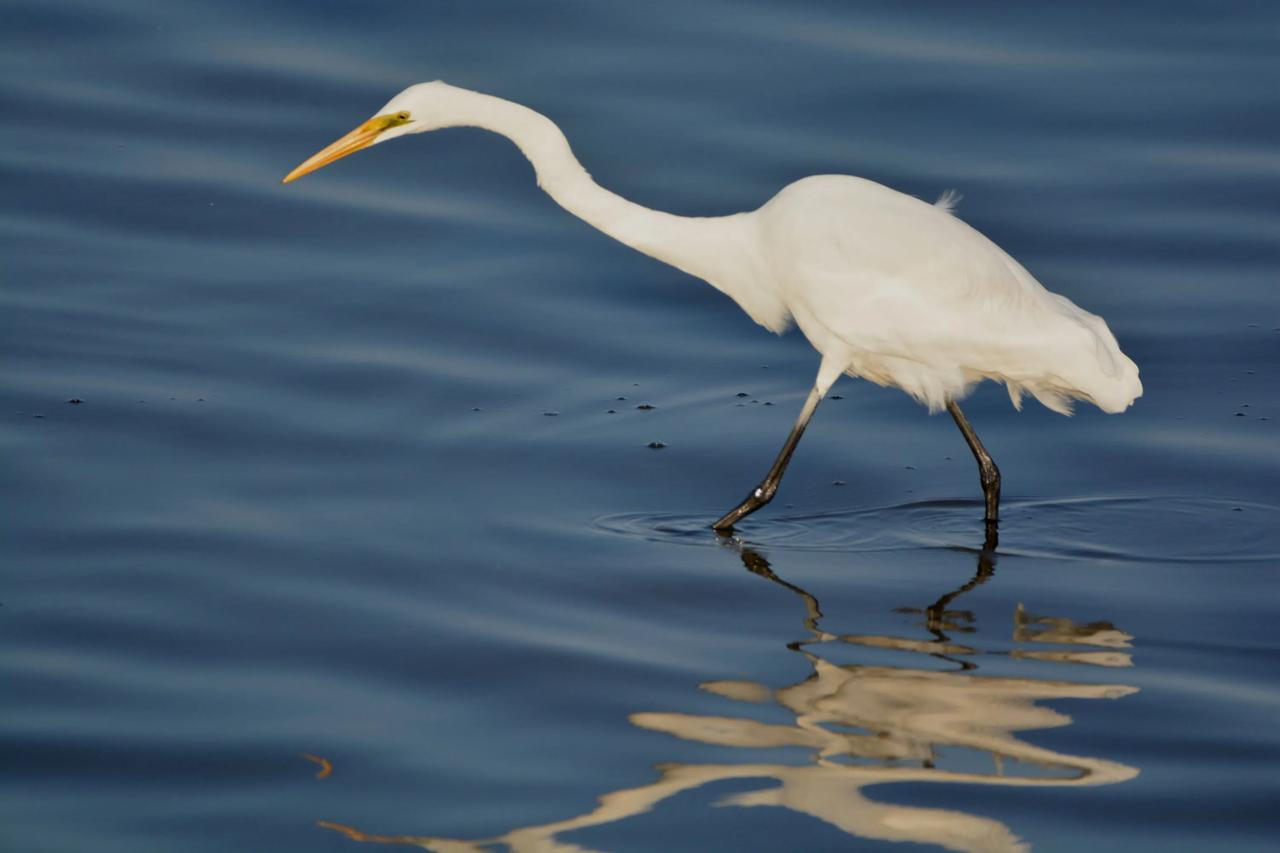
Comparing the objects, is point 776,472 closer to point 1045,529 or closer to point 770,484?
point 770,484

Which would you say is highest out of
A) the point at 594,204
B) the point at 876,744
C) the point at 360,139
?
the point at 360,139

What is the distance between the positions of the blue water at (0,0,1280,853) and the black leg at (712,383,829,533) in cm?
11

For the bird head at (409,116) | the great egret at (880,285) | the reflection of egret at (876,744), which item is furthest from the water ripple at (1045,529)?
the bird head at (409,116)

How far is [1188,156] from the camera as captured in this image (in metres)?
9.07

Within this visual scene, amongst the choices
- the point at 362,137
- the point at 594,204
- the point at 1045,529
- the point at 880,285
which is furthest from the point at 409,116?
the point at 1045,529

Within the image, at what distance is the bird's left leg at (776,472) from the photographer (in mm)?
6066

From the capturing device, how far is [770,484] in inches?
241

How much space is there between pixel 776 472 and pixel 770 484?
0.14 feet

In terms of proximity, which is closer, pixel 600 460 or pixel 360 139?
pixel 360 139

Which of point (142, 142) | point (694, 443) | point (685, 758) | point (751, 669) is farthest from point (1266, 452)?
point (142, 142)

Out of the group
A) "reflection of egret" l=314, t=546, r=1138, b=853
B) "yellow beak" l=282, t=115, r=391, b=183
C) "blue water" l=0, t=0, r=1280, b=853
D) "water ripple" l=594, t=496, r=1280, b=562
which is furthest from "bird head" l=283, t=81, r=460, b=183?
"reflection of egret" l=314, t=546, r=1138, b=853

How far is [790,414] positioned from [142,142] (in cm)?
363

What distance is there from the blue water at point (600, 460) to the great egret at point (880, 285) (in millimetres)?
361

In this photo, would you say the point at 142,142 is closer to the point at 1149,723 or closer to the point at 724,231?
the point at 724,231
